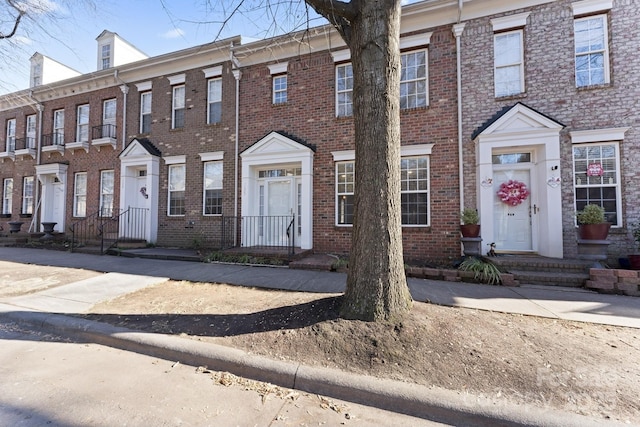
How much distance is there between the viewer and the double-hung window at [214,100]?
10.2 m

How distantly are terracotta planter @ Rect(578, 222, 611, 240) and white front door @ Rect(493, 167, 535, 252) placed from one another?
4.19ft

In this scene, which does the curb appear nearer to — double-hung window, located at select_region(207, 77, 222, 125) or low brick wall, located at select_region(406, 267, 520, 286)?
low brick wall, located at select_region(406, 267, 520, 286)

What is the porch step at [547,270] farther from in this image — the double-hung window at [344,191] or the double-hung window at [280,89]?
the double-hung window at [280,89]

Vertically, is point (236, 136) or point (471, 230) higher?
point (236, 136)

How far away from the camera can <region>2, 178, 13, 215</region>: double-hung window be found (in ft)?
45.9

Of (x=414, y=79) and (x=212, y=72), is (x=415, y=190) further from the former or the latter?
(x=212, y=72)

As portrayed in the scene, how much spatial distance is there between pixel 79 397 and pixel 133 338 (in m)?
0.96

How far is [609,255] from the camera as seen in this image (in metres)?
6.50

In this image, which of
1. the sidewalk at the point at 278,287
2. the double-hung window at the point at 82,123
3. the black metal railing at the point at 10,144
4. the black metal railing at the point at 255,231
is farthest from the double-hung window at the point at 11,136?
the black metal railing at the point at 255,231

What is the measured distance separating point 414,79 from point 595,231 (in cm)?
561

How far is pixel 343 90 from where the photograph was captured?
28.4 feet

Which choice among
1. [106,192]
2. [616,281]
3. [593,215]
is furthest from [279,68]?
[616,281]

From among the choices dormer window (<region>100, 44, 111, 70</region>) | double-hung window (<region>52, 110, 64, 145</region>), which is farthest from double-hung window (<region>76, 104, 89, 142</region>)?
dormer window (<region>100, 44, 111, 70</region>)

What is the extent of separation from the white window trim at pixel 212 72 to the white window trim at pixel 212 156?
9.19 feet
